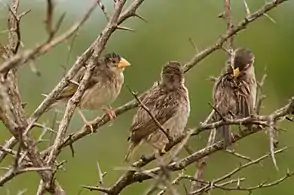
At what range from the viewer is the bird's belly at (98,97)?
20.7ft

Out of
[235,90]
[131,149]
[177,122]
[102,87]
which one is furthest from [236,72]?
[102,87]

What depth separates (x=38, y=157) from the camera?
3.89m

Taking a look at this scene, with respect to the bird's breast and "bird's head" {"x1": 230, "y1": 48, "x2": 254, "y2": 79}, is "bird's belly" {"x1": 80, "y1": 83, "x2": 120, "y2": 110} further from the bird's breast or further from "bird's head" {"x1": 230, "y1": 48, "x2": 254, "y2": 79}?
"bird's head" {"x1": 230, "y1": 48, "x2": 254, "y2": 79}

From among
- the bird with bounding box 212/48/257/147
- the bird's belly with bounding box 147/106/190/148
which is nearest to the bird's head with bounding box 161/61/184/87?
the bird's belly with bounding box 147/106/190/148

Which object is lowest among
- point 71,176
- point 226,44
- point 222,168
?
point 222,168

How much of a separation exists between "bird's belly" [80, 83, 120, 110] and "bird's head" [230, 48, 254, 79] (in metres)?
1.35

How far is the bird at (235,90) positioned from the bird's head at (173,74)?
276 millimetres

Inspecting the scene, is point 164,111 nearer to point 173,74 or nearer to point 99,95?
point 173,74

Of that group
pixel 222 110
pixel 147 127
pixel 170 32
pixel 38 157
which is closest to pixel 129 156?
pixel 147 127

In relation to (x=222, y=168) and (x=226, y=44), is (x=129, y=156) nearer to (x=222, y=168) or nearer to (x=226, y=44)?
(x=226, y=44)

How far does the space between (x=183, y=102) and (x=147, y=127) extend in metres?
0.38

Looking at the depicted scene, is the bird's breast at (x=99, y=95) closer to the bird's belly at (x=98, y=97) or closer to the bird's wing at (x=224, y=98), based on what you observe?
the bird's belly at (x=98, y=97)

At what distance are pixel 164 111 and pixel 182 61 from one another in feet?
23.1

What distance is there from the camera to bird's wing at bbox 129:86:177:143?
16.8 feet
